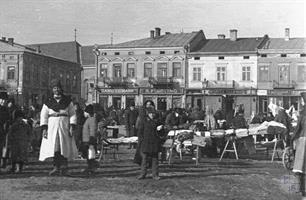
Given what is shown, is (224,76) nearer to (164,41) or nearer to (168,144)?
(164,41)

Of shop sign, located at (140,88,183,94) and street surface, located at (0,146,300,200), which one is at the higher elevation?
shop sign, located at (140,88,183,94)

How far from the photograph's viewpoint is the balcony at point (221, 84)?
4656 cm

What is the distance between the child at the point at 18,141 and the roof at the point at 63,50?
68.1m

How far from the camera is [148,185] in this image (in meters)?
9.14

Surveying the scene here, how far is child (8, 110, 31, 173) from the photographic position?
10.6 m

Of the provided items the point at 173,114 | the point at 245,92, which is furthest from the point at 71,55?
the point at 173,114

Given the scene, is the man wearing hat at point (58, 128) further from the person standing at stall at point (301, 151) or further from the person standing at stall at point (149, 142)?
the person standing at stall at point (301, 151)

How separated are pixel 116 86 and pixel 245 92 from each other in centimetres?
1255

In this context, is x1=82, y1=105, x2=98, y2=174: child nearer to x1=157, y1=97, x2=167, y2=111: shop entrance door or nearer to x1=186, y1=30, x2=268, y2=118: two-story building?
x1=186, y1=30, x2=268, y2=118: two-story building

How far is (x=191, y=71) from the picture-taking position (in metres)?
47.8

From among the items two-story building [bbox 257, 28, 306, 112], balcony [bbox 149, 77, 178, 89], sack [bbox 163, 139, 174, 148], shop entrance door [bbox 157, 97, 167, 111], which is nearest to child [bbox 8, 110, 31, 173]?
sack [bbox 163, 139, 174, 148]

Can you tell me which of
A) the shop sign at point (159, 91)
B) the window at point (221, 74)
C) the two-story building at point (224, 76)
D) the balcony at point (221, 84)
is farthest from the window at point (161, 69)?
the window at point (221, 74)

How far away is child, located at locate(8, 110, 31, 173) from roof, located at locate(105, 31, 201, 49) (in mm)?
37871

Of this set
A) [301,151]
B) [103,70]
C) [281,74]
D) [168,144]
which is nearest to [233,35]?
[281,74]
